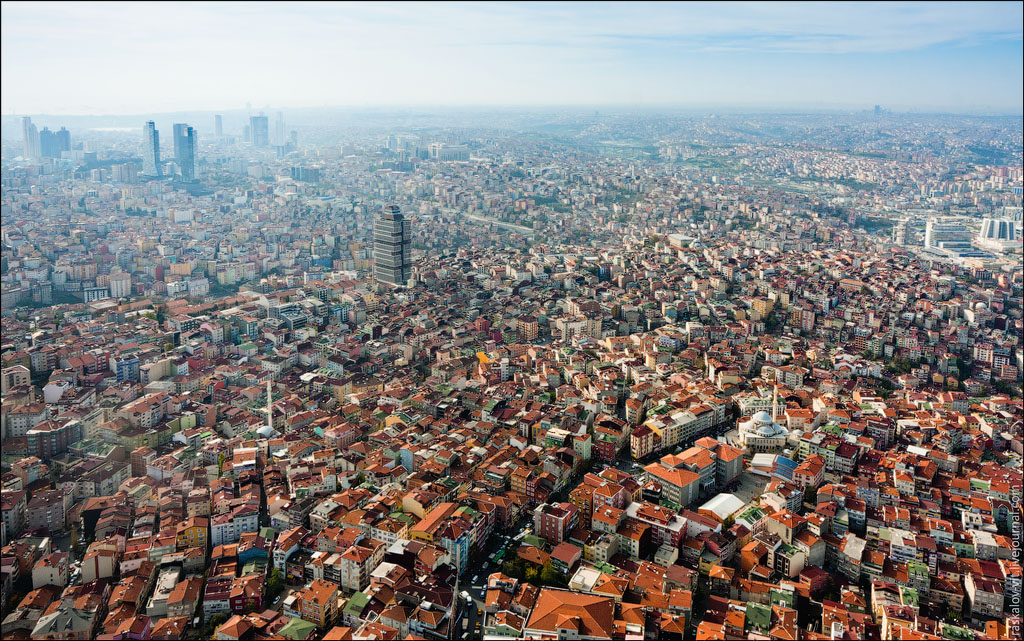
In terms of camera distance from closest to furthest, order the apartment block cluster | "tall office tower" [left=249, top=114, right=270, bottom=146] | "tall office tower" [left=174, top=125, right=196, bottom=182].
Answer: the apartment block cluster → "tall office tower" [left=174, top=125, right=196, bottom=182] → "tall office tower" [left=249, top=114, right=270, bottom=146]

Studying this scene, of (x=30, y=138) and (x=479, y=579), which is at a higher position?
(x=30, y=138)

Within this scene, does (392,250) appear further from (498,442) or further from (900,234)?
(900,234)

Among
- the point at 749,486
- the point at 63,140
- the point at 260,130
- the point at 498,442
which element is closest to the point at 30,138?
the point at 63,140

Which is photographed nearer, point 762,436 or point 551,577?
point 551,577

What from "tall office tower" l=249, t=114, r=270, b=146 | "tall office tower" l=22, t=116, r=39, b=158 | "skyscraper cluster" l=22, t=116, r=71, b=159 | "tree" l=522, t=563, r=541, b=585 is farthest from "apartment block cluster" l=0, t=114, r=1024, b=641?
"tall office tower" l=249, t=114, r=270, b=146

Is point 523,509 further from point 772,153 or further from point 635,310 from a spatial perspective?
point 772,153

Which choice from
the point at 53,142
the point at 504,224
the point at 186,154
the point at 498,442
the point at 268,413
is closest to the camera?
the point at 498,442

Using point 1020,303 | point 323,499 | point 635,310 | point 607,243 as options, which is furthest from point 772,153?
point 323,499

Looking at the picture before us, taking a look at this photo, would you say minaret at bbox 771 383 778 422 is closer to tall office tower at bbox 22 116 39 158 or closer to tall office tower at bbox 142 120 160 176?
tall office tower at bbox 22 116 39 158
